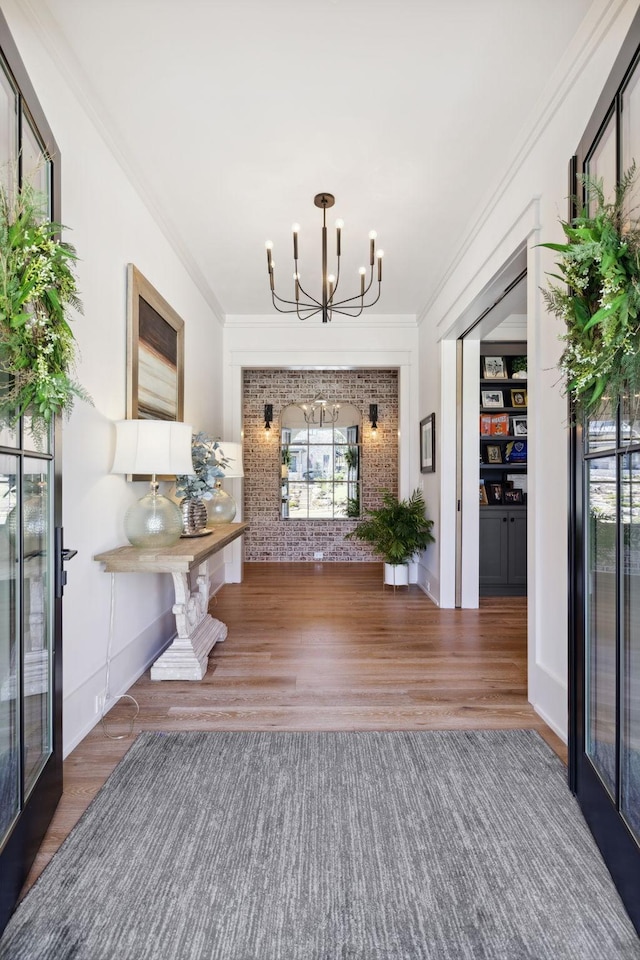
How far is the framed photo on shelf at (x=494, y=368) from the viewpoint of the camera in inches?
192

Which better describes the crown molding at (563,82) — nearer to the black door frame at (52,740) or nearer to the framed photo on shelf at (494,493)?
the black door frame at (52,740)

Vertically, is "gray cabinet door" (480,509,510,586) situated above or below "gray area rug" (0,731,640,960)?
above

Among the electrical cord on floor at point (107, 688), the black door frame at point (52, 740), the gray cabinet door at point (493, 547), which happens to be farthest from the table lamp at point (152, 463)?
the gray cabinet door at point (493, 547)

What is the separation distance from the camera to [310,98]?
85.2 inches

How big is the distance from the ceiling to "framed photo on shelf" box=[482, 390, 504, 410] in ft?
6.30

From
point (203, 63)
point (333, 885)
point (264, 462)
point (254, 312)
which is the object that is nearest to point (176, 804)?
point (333, 885)

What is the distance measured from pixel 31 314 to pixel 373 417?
579 cm

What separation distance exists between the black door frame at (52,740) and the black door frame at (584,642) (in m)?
1.60

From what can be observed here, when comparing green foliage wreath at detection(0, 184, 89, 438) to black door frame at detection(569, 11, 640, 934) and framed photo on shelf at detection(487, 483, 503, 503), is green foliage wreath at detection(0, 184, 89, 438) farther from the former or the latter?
framed photo on shelf at detection(487, 483, 503, 503)

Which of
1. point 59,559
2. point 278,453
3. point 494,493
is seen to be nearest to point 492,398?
point 494,493

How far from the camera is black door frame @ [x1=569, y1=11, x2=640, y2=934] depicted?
1.32 m

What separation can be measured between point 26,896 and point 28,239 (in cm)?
173

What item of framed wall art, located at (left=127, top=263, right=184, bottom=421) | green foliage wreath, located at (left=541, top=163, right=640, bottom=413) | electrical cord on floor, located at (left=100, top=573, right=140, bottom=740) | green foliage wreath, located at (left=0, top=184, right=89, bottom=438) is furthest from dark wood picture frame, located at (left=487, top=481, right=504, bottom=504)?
green foliage wreath, located at (left=0, top=184, right=89, bottom=438)

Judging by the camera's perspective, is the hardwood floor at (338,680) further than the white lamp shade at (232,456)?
No
